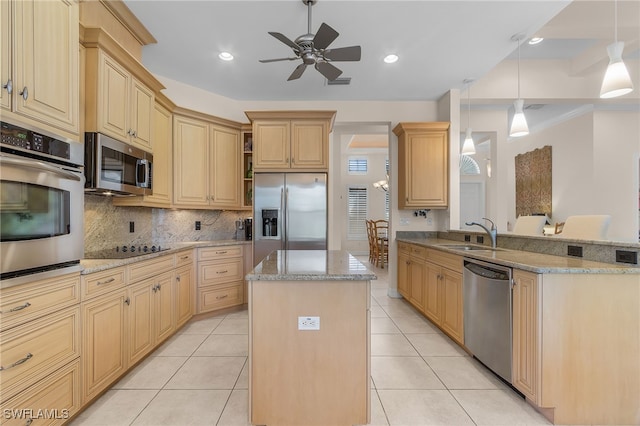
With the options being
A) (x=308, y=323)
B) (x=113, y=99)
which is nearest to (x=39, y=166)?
(x=113, y=99)

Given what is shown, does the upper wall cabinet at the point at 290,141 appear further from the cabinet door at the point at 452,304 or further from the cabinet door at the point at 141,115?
the cabinet door at the point at 452,304

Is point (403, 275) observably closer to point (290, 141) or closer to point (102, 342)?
point (290, 141)

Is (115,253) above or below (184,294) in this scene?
above

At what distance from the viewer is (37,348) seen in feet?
4.61

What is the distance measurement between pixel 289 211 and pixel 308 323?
87.1 inches

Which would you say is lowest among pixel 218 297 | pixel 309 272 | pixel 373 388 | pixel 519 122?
pixel 373 388

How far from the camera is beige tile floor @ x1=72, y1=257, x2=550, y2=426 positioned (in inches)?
69.4

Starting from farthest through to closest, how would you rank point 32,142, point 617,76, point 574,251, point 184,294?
point 184,294 → point 617,76 → point 574,251 → point 32,142

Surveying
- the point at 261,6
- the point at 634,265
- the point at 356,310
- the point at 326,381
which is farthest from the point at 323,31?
the point at 634,265

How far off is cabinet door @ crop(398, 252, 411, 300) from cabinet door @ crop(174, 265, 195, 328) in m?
2.77

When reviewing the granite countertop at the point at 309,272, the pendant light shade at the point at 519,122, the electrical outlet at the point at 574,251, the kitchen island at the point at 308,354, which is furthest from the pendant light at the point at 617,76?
the kitchen island at the point at 308,354

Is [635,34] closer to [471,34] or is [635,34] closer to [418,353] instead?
[471,34]

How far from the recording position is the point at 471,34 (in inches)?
109

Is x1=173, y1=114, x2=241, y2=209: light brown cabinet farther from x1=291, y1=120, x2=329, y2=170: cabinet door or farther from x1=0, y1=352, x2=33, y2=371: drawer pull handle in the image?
x1=0, y1=352, x2=33, y2=371: drawer pull handle
